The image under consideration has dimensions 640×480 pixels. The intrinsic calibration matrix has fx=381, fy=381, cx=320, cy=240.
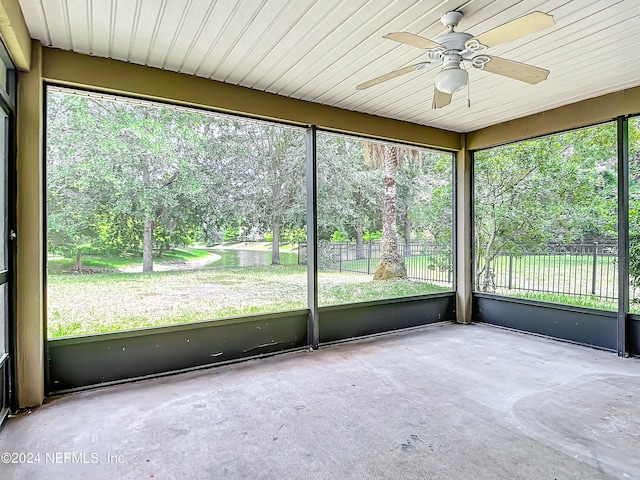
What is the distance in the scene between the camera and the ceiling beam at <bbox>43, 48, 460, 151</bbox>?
117 inches

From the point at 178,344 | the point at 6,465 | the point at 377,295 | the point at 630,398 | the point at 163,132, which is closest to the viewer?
the point at 6,465

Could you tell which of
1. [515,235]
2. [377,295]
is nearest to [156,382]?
[377,295]

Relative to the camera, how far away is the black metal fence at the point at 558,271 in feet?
14.2

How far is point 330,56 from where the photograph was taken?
303cm

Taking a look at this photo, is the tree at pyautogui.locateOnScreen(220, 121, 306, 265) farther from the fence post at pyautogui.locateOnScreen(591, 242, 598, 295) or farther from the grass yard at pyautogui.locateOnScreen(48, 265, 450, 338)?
the fence post at pyautogui.locateOnScreen(591, 242, 598, 295)

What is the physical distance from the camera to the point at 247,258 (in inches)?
176

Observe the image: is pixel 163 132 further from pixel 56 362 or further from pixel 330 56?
pixel 56 362

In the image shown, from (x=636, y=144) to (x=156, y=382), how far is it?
5.25 meters

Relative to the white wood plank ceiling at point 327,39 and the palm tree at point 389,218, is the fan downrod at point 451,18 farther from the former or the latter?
the palm tree at point 389,218

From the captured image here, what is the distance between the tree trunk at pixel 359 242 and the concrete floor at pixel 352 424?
1905 millimetres

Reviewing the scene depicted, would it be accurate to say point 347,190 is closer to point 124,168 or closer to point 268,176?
point 268,176

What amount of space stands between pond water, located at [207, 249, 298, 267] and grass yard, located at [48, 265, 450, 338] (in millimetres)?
63

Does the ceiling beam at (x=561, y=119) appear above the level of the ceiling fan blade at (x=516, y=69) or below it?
above

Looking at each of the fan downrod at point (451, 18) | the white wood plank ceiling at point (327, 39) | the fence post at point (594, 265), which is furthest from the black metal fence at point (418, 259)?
the fan downrod at point (451, 18)
